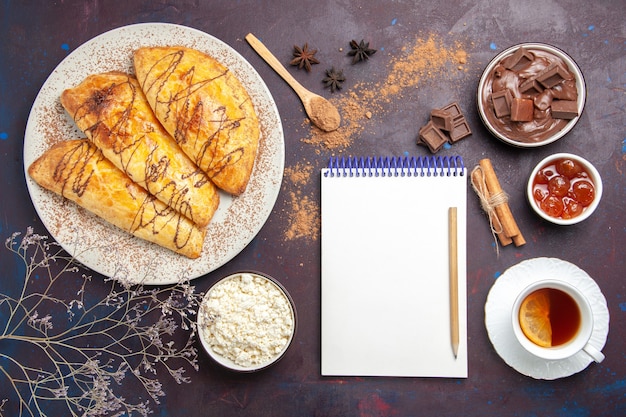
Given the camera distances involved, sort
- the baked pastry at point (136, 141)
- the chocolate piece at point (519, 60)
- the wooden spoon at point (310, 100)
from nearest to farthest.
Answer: the baked pastry at point (136, 141)
the chocolate piece at point (519, 60)
the wooden spoon at point (310, 100)

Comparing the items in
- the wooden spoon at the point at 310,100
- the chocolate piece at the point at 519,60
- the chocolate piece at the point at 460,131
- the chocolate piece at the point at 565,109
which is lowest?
the chocolate piece at the point at 565,109

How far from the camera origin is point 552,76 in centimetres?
177

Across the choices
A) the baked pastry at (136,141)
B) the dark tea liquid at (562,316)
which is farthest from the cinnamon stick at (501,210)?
the baked pastry at (136,141)

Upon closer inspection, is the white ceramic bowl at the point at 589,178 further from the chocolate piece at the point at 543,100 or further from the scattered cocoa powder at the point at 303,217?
the scattered cocoa powder at the point at 303,217

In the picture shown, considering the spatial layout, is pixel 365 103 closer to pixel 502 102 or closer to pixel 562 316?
pixel 502 102

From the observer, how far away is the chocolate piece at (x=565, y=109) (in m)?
1.77

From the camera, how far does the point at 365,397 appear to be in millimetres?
1914

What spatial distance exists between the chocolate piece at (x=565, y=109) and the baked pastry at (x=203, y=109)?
1074 mm

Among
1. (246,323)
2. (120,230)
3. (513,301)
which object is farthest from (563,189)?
(120,230)

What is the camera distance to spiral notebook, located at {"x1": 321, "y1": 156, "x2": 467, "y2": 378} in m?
1.89

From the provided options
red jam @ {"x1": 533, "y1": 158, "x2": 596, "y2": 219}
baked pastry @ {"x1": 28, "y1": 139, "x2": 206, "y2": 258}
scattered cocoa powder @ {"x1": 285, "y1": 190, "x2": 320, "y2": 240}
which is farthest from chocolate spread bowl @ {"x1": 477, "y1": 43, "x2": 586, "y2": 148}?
baked pastry @ {"x1": 28, "y1": 139, "x2": 206, "y2": 258}

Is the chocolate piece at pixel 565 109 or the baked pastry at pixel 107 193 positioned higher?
the baked pastry at pixel 107 193

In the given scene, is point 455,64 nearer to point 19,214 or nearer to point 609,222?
point 609,222

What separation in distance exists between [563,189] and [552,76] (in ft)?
1.34
